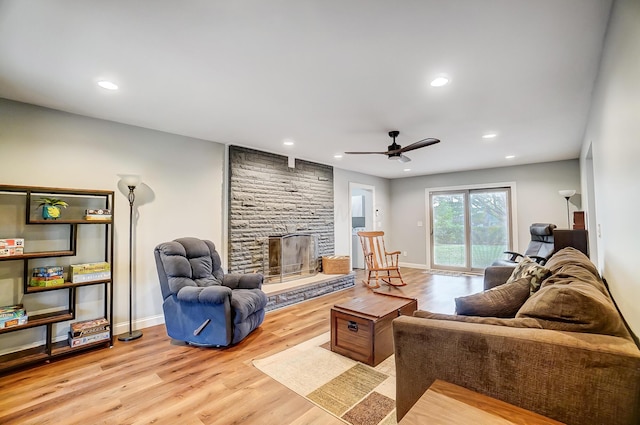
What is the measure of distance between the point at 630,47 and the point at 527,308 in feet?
4.10

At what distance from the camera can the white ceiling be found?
5.14ft

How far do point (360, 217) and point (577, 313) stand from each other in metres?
6.24

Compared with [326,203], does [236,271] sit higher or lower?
lower

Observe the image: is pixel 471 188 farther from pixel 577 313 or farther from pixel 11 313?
pixel 11 313

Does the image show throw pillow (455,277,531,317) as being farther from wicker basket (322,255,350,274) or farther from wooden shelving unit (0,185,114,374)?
wicker basket (322,255,350,274)

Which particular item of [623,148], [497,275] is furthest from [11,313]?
[497,275]

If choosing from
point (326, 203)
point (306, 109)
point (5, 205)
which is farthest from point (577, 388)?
point (326, 203)

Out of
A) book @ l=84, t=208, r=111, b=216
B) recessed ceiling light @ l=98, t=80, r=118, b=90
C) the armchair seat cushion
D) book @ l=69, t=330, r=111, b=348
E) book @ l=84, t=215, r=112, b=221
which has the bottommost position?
book @ l=69, t=330, r=111, b=348

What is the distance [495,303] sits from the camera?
1.71 meters

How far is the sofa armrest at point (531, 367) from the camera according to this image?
977 mm

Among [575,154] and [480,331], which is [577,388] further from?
[575,154]

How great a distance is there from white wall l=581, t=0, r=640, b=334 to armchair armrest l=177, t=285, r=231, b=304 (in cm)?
277

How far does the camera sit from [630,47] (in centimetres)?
126

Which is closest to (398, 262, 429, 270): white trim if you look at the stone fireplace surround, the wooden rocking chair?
Result: the wooden rocking chair
